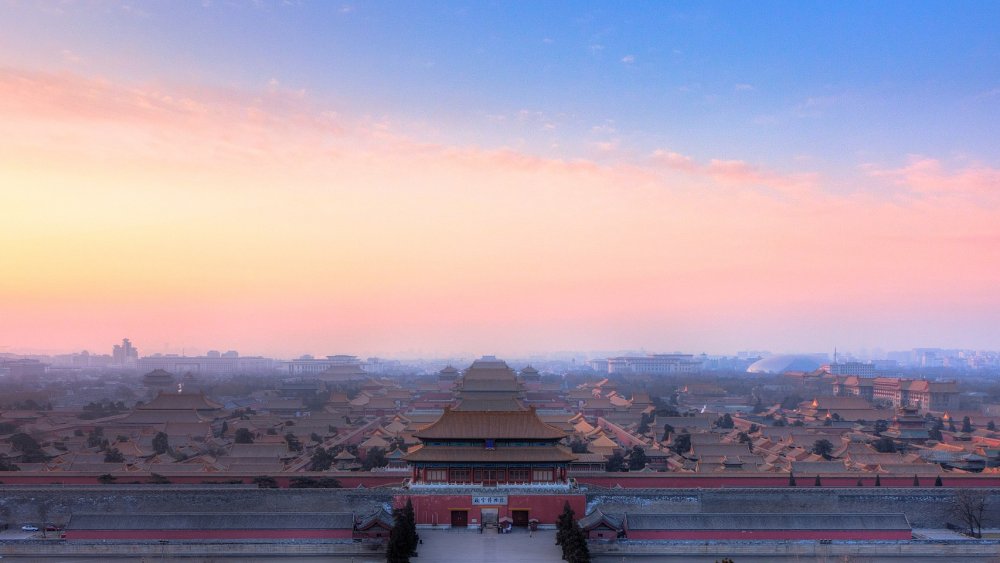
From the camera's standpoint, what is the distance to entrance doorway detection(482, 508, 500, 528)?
23.2 meters

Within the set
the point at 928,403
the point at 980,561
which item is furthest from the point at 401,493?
the point at 928,403

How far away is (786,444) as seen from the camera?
38.1 metres

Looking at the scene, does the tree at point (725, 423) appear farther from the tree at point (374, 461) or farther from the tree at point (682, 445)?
the tree at point (374, 461)

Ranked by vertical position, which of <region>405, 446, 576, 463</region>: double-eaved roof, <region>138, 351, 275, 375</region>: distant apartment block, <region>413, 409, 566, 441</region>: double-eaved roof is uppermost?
<region>413, 409, 566, 441</region>: double-eaved roof

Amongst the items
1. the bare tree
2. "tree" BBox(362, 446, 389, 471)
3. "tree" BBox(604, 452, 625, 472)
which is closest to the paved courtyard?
"tree" BBox(604, 452, 625, 472)

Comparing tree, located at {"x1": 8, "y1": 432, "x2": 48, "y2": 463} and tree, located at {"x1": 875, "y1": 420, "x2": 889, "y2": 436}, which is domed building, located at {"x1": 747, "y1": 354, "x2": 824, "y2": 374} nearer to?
tree, located at {"x1": 875, "y1": 420, "x2": 889, "y2": 436}

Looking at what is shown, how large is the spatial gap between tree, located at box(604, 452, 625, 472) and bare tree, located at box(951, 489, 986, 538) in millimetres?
11365

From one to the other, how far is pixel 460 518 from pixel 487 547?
254 cm

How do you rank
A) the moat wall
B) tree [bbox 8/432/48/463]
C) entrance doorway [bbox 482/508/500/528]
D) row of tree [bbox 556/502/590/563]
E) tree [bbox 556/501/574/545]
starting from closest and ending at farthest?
row of tree [bbox 556/502/590/563]
tree [bbox 556/501/574/545]
entrance doorway [bbox 482/508/500/528]
the moat wall
tree [bbox 8/432/48/463]

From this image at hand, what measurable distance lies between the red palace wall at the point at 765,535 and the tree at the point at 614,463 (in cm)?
838

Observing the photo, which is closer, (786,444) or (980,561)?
(980,561)

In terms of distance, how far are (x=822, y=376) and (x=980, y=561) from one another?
242ft

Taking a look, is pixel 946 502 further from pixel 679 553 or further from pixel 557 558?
pixel 557 558

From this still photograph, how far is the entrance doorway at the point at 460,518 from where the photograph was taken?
23344mm
